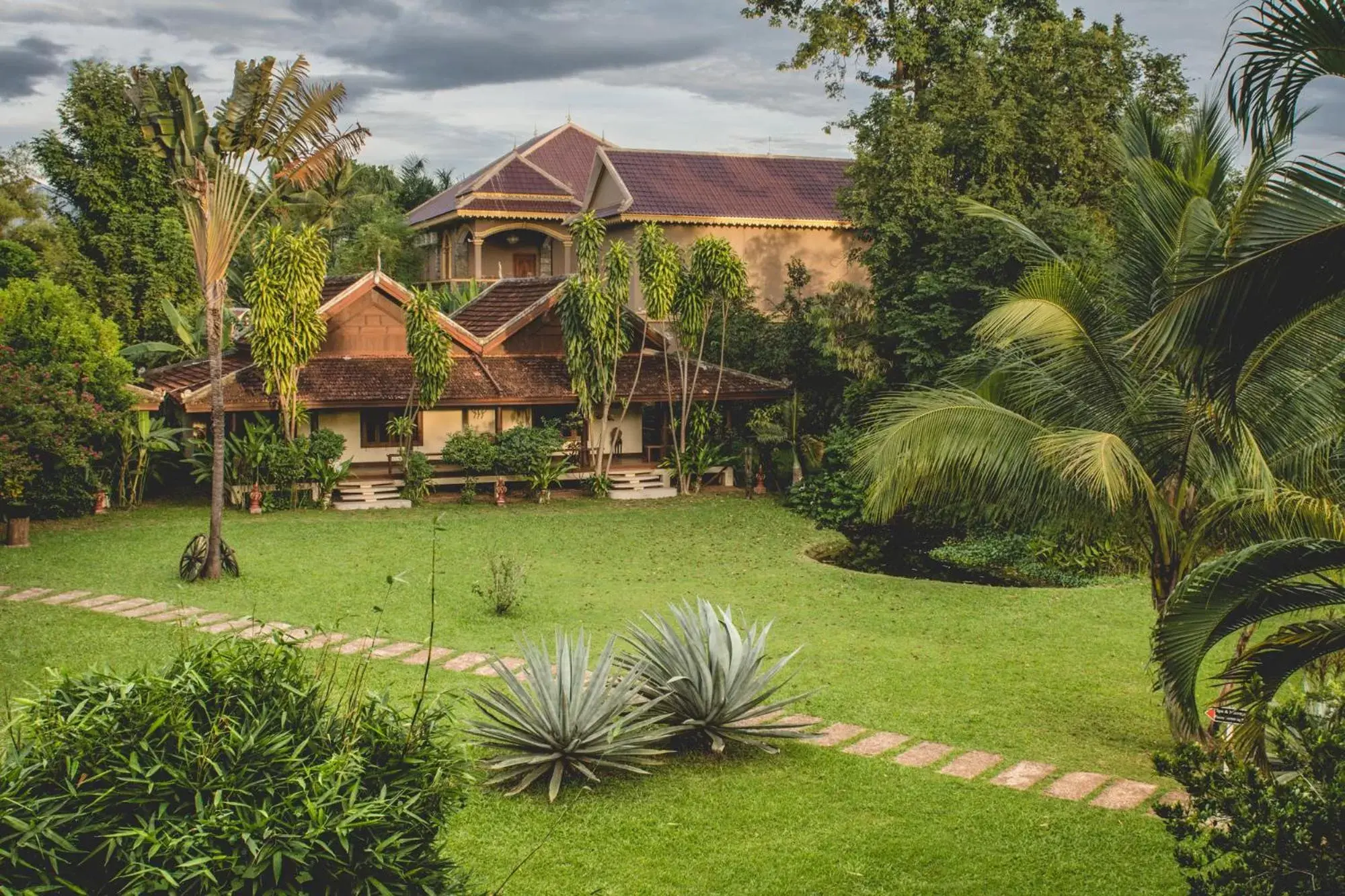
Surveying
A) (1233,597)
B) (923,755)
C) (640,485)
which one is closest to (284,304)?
(640,485)

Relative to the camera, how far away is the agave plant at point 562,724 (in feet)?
29.7

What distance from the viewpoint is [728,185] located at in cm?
3259

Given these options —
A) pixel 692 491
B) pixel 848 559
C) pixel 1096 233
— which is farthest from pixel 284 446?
pixel 1096 233

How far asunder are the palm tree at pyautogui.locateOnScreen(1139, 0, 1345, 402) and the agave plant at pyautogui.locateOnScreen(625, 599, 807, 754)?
4775mm

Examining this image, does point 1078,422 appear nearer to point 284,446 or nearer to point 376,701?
point 376,701

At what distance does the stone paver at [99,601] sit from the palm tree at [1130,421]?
9.26 meters

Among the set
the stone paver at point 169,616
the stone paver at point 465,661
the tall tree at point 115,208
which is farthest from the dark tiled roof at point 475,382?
the stone paver at point 465,661

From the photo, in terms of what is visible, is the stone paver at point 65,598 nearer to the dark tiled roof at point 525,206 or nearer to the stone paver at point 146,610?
the stone paver at point 146,610

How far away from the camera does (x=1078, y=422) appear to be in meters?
10.5

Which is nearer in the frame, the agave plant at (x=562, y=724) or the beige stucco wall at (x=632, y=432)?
the agave plant at (x=562, y=724)

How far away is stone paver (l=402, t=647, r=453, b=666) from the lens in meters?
12.5

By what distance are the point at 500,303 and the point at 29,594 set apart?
13154 millimetres

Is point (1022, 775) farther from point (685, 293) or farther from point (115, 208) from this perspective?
point (115, 208)

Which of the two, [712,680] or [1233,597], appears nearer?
[1233,597]
